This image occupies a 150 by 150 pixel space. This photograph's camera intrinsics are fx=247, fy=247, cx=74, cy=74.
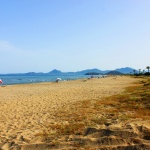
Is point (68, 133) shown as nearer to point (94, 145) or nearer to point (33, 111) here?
point (94, 145)

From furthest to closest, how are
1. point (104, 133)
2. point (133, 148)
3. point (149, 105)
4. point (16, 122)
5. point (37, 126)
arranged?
point (149, 105), point (16, 122), point (37, 126), point (104, 133), point (133, 148)

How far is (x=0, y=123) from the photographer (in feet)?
32.6

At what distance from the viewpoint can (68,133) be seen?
8.07 meters

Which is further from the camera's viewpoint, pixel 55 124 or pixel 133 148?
pixel 55 124

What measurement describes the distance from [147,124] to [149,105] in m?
4.75

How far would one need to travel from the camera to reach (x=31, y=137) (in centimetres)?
783

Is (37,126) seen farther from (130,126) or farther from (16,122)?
(130,126)

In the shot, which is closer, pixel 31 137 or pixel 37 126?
pixel 31 137

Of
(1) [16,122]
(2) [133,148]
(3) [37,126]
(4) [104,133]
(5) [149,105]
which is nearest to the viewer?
(2) [133,148]

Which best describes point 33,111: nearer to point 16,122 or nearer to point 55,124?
point 16,122

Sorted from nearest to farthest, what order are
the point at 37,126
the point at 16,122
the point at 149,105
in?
the point at 37,126
the point at 16,122
the point at 149,105

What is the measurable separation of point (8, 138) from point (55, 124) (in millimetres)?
2253

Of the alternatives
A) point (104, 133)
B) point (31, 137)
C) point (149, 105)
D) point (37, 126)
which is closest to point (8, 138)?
point (31, 137)

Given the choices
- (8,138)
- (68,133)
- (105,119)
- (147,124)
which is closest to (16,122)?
(8,138)
